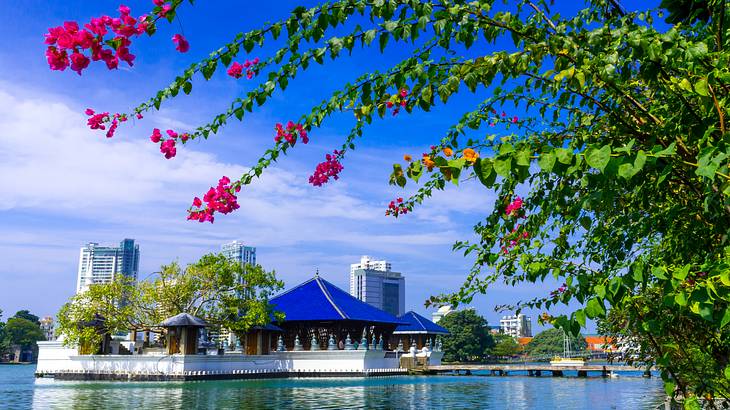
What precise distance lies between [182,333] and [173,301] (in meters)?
3.02

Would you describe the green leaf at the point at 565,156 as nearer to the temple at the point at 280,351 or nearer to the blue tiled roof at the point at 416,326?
the temple at the point at 280,351

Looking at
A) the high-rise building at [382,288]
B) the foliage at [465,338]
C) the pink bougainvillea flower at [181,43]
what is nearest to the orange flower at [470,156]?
the pink bougainvillea flower at [181,43]

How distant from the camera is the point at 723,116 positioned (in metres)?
2.71

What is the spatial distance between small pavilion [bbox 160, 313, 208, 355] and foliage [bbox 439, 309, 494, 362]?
33.6 m

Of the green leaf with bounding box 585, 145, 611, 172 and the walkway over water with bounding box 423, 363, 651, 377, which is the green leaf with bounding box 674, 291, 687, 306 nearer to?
the green leaf with bounding box 585, 145, 611, 172

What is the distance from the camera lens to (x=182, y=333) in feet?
102

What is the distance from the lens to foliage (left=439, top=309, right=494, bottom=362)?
61.1 m

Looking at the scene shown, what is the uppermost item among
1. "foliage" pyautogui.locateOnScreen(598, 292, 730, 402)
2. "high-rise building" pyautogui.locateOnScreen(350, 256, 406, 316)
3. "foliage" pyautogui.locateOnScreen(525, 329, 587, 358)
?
"high-rise building" pyautogui.locateOnScreen(350, 256, 406, 316)

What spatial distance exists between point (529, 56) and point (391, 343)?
50.0 metres

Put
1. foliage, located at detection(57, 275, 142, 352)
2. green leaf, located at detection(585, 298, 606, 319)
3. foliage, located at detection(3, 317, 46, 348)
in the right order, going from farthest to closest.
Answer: foliage, located at detection(3, 317, 46, 348), foliage, located at detection(57, 275, 142, 352), green leaf, located at detection(585, 298, 606, 319)

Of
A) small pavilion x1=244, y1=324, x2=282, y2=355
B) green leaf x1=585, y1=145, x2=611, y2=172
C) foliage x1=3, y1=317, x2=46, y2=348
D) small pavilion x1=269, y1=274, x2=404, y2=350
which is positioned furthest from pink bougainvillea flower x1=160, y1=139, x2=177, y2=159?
foliage x1=3, y1=317, x2=46, y2=348

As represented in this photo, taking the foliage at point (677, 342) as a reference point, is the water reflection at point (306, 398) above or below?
below

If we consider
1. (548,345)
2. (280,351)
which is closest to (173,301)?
(280,351)

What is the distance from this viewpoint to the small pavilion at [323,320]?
1572 inches
